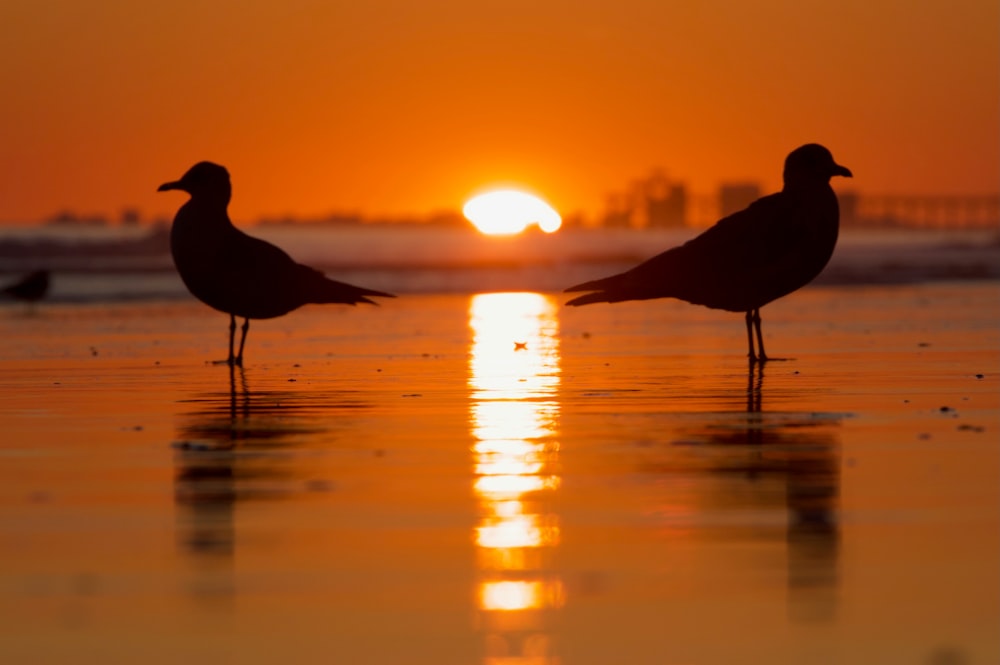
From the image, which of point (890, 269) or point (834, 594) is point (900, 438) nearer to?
point (834, 594)

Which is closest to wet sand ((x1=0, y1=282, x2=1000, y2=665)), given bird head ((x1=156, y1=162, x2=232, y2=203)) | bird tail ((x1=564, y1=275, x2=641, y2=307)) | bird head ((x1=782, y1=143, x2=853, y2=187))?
bird tail ((x1=564, y1=275, x2=641, y2=307))

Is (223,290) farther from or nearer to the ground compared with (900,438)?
farther from the ground

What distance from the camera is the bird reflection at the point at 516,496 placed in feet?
15.6

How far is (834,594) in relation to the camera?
509 centimetres

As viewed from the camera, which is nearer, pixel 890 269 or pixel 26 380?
pixel 26 380

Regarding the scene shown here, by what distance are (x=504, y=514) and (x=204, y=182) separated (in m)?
9.15

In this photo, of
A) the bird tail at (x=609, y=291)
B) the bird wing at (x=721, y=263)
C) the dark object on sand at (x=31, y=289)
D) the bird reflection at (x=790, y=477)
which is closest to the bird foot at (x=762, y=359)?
the bird wing at (x=721, y=263)

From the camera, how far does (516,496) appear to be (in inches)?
268

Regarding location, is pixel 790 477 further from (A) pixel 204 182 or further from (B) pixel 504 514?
(A) pixel 204 182

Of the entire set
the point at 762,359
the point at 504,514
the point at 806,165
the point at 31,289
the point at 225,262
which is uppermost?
the point at 806,165

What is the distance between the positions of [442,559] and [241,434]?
355cm

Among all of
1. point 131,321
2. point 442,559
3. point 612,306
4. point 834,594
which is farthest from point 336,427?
point 612,306

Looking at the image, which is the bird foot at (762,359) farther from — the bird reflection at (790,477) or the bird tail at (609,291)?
the bird reflection at (790,477)

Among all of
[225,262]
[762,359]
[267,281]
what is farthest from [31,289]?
[762,359]
